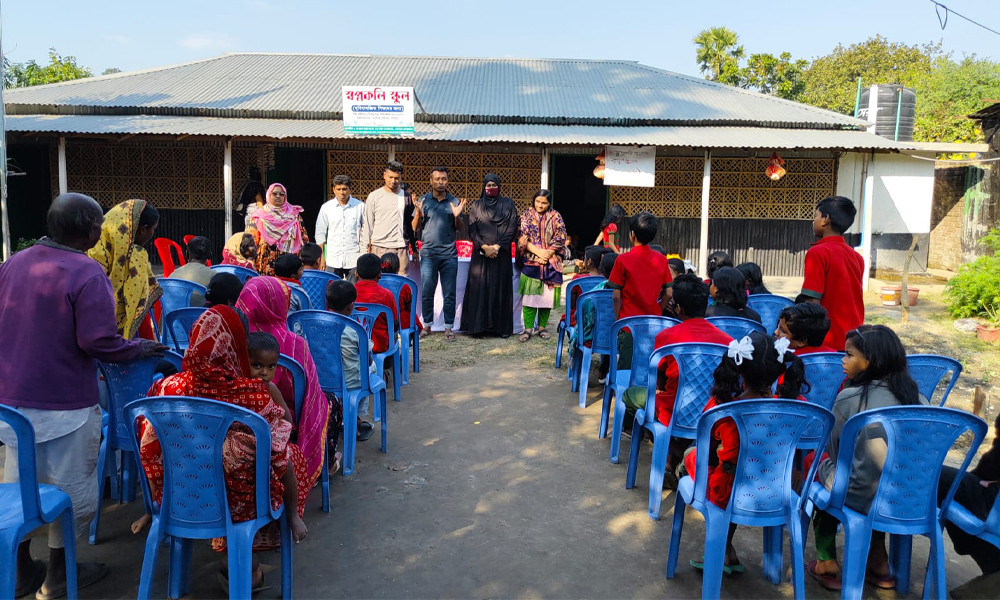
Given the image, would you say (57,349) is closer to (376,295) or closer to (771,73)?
(376,295)

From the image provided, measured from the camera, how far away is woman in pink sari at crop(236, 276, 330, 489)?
3.34m

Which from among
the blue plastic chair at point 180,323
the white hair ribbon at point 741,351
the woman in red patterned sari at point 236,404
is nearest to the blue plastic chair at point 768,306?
the white hair ribbon at point 741,351

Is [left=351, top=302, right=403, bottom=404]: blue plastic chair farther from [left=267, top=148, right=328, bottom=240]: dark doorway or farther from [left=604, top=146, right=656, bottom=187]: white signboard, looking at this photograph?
[left=267, top=148, right=328, bottom=240]: dark doorway

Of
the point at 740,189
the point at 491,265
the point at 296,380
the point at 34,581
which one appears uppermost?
the point at 740,189

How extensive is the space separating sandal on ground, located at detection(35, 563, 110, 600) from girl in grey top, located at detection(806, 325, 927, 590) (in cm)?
306

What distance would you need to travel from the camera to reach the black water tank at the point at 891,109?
14.7m

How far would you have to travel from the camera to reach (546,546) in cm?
338

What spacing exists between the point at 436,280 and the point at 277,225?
5.86ft

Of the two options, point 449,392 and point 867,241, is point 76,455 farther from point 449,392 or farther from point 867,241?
point 867,241

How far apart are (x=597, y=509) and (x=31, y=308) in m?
2.78

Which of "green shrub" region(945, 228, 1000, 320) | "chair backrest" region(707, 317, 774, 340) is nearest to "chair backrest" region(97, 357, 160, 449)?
"chair backrest" region(707, 317, 774, 340)

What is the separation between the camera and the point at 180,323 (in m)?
4.46

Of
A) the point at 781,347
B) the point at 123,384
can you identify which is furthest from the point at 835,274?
the point at 123,384

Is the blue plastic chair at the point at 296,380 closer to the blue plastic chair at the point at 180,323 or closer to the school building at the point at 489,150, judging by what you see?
the blue plastic chair at the point at 180,323
